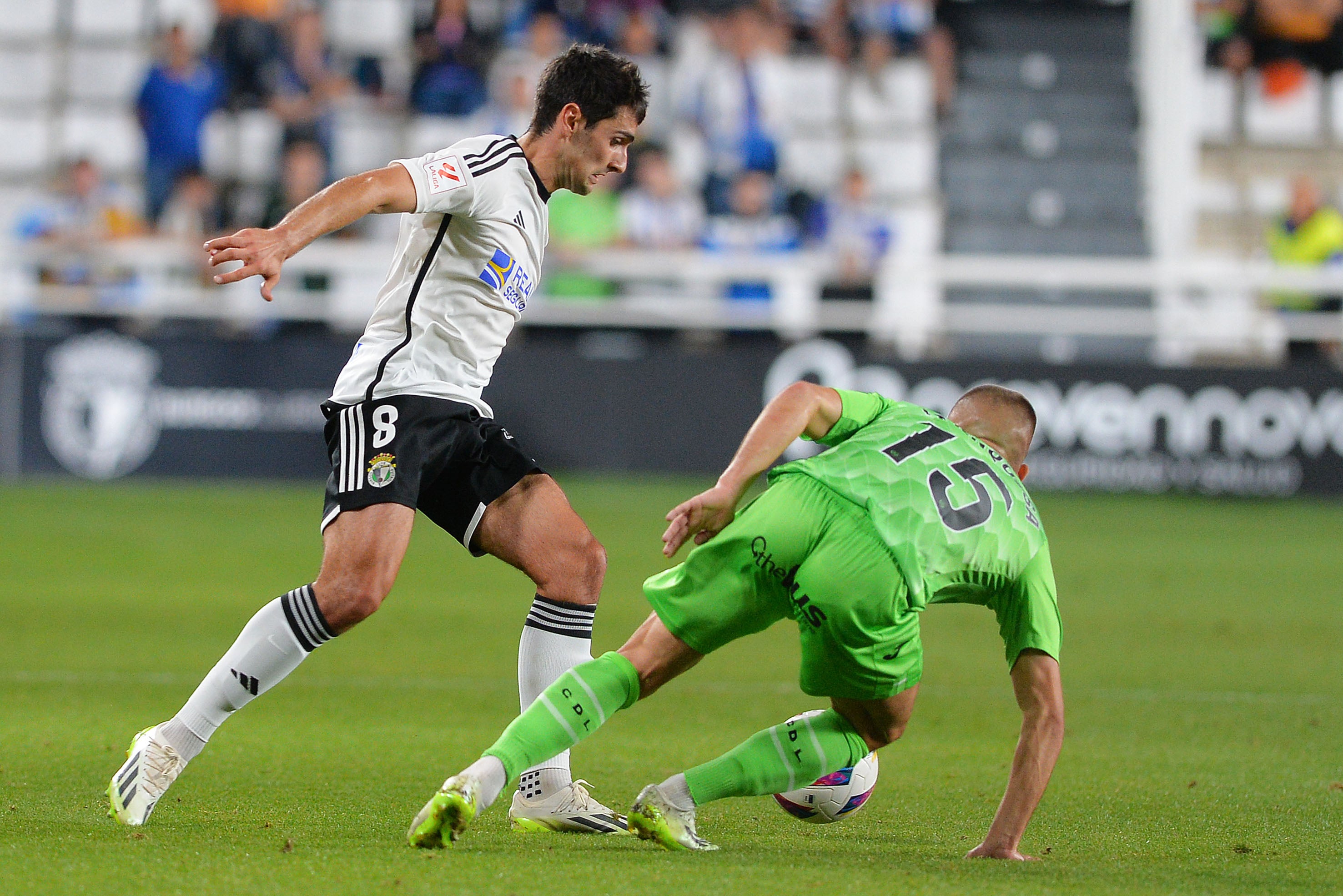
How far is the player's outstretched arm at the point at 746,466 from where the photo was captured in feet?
12.6

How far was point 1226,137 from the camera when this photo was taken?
19406 mm

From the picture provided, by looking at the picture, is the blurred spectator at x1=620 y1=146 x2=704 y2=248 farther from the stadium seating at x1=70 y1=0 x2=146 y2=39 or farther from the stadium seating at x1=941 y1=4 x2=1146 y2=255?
the stadium seating at x1=70 y1=0 x2=146 y2=39

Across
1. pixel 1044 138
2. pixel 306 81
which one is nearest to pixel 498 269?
pixel 306 81

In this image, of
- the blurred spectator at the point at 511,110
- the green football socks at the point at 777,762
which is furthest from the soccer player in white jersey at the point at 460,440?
the blurred spectator at the point at 511,110

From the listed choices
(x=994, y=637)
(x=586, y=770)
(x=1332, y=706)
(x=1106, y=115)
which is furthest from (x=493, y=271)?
(x=1106, y=115)

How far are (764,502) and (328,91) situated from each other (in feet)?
43.6

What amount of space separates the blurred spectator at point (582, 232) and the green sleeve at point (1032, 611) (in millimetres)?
10748

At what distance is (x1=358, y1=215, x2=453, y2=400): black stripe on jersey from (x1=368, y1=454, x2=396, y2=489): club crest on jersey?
0.68ft

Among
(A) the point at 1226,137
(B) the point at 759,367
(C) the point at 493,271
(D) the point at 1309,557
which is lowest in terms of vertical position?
(D) the point at 1309,557

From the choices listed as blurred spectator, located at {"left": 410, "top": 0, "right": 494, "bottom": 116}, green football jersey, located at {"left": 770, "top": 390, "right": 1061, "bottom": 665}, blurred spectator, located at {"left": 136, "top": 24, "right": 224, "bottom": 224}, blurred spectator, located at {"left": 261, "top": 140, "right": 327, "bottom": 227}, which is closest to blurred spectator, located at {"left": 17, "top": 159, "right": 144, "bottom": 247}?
blurred spectator, located at {"left": 136, "top": 24, "right": 224, "bottom": 224}

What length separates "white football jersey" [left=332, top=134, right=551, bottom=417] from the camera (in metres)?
4.59

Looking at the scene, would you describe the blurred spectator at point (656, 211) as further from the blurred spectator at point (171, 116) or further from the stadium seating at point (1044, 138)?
the stadium seating at point (1044, 138)

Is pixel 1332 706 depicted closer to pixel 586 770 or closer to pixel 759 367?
pixel 586 770

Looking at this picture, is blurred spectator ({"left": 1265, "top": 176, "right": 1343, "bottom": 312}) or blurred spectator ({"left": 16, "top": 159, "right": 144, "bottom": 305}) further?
blurred spectator ({"left": 1265, "top": 176, "right": 1343, "bottom": 312})
